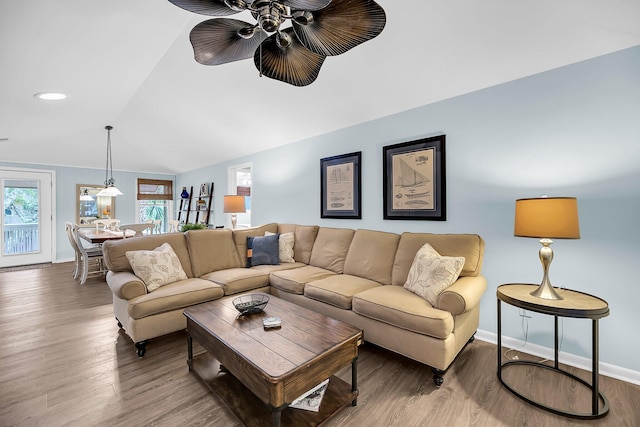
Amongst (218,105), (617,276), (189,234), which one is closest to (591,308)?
(617,276)

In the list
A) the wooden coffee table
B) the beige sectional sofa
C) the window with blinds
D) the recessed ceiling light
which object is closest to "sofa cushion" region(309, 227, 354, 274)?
the beige sectional sofa

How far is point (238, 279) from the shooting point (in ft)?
10.0

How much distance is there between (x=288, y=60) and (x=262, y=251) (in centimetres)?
258

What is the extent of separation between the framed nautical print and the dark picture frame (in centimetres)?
43

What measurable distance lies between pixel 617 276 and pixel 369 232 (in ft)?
6.58

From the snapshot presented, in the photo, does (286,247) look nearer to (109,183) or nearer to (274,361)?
(274,361)

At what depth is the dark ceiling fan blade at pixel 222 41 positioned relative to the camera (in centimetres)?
137

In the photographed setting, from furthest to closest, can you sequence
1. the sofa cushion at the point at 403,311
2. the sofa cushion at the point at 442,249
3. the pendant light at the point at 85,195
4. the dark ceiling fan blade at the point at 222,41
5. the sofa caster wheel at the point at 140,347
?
the pendant light at the point at 85,195
the sofa cushion at the point at 442,249
the sofa caster wheel at the point at 140,347
the sofa cushion at the point at 403,311
the dark ceiling fan blade at the point at 222,41

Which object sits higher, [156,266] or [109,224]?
[109,224]

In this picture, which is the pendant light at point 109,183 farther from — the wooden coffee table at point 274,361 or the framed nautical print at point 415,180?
the framed nautical print at point 415,180

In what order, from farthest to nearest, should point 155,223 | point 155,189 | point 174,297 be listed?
point 155,189 → point 155,223 → point 174,297

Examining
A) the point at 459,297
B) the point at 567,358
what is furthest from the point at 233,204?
the point at 567,358

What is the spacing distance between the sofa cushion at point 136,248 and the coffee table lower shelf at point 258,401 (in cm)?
141

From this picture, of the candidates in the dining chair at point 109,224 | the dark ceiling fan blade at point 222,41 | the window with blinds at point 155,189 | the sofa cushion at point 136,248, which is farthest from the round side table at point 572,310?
the window with blinds at point 155,189
